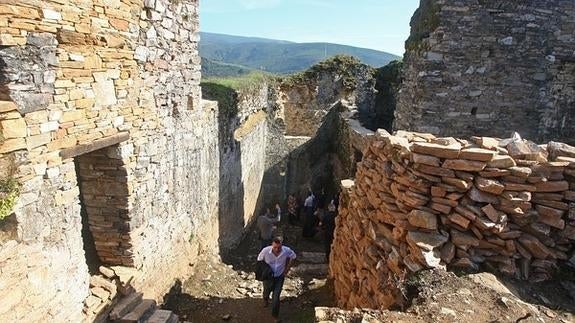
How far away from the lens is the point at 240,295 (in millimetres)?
7578

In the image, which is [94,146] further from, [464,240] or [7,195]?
[464,240]

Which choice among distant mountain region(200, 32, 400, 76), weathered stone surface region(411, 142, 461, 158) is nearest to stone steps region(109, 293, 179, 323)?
weathered stone surface region(411, 142, 461, 158)

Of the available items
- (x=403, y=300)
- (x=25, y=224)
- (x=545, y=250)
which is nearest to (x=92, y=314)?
(x=25, y=224)

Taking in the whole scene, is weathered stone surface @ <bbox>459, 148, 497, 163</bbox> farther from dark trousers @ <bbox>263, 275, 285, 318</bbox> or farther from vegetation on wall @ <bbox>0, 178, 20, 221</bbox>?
vegetation on wall @ <bbox>0, 178, 20, 221</bbox>

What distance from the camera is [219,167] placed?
9367 millimetres

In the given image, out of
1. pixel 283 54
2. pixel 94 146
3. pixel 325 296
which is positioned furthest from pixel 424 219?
pixel 283 54

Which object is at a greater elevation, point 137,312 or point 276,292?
point 137,312

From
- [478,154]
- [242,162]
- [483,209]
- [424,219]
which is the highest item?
[478,154]

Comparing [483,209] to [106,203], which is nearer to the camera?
[483,209]

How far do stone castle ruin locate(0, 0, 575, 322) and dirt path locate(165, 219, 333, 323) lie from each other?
0.44m

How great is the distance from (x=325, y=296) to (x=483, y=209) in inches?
150

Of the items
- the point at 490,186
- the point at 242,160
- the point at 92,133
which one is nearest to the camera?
the point at 490,186

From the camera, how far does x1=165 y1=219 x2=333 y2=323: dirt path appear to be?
6.77m

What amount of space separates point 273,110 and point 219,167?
24.3 ft
